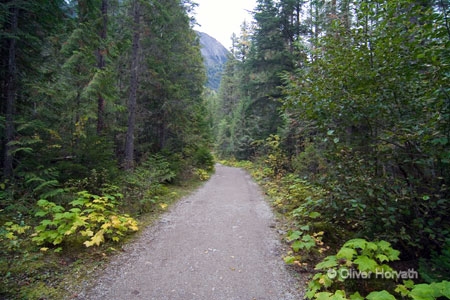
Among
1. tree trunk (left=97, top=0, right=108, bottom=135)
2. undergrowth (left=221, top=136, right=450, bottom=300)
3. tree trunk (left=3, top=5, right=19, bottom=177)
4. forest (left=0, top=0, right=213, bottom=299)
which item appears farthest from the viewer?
tree trunk (left=97, top=0, right=108, bottom=135)

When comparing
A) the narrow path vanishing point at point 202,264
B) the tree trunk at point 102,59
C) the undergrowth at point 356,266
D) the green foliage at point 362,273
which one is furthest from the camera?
the tree trunk at point 102,59

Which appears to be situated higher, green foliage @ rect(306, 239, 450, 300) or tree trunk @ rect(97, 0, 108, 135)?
tree trunk @ rect(97, 0, 108, 135)

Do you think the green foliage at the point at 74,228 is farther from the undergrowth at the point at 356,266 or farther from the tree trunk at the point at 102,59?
the tree trunk at the point at 102,59

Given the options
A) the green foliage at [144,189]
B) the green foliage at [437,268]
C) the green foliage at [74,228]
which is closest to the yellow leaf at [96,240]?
the green foliage at [74,228]

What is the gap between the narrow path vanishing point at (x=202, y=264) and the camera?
334 cm

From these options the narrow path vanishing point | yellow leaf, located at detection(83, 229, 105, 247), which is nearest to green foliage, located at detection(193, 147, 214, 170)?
the narrow path vanishing point

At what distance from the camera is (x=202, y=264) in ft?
13.5

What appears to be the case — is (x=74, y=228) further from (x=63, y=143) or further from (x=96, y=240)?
(x=63, y=143)

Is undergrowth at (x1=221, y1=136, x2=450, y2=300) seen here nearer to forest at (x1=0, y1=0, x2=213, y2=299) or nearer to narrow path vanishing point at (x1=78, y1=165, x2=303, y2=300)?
narrow path vanishing point at (x1=78, y1=165, x2=303, y2=300)

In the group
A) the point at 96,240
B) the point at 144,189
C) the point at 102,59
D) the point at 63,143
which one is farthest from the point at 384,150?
the point at 102,59

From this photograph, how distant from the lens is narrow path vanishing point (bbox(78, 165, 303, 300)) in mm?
3344

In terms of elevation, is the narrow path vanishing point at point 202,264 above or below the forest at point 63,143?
below

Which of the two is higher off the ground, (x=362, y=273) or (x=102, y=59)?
(x=102, y=59)

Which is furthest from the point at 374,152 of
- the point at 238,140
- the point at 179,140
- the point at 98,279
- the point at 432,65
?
the point at 238,140
